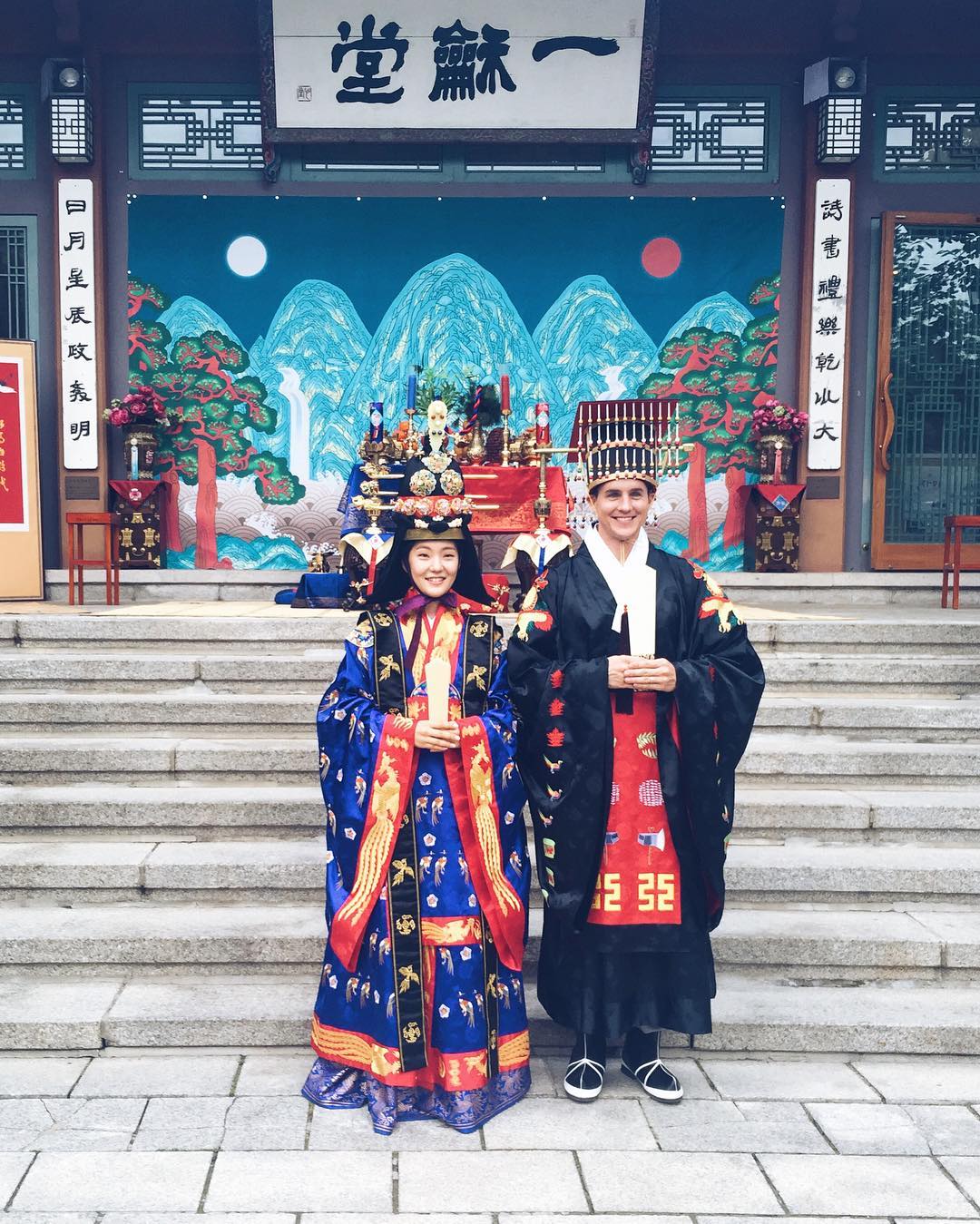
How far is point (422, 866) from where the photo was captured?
10.7ft

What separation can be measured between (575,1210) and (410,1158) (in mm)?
501

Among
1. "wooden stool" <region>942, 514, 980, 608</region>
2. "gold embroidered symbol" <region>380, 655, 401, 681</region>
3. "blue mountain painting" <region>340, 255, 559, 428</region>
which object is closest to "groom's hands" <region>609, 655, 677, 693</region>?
"gold embroidered symbol" <region>380, 655, 401, 681</region>

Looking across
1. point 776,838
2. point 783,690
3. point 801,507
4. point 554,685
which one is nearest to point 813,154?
point 801,507

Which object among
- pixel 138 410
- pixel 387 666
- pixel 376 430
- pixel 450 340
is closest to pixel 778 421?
pixel 450 340

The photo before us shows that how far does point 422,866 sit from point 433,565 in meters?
0.92

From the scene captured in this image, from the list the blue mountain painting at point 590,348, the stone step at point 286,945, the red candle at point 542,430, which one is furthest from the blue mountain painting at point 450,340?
the stone step at point 286,945

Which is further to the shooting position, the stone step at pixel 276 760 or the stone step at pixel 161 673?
the stone step at pixel 161 673

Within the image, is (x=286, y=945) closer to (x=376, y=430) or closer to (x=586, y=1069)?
(x=586, y=1069)

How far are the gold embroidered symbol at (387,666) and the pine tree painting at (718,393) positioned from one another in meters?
5.94

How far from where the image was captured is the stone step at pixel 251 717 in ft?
17.2

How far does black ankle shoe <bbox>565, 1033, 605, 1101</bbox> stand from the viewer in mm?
3283

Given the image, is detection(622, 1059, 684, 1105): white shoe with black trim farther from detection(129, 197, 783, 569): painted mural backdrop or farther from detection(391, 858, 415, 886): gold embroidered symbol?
detection(129, 197, 783, 569): painted mural backdrop

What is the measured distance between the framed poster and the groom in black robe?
18.1 feet

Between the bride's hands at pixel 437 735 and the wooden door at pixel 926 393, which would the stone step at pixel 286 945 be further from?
the wooden door at pixel 926 393
